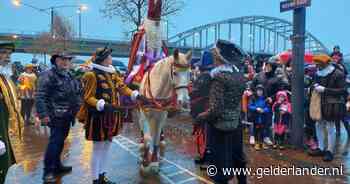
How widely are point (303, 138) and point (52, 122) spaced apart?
5.08 m

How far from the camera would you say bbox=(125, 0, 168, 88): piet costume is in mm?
7473

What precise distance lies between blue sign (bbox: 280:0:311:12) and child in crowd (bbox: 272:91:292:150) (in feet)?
5.71

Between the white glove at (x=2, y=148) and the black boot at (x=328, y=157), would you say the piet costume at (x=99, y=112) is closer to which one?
the white glove at (x=2, y=148)

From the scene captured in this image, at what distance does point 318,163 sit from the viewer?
292 inches

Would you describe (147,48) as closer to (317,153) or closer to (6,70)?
(6,70)

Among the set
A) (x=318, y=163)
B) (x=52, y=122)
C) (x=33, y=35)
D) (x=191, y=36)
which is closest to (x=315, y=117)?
(x=318, y=163)

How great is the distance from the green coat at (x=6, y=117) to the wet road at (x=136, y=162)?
2127 mm

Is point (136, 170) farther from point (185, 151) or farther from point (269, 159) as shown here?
point (269, 159)

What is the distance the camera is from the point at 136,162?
24.8 feet

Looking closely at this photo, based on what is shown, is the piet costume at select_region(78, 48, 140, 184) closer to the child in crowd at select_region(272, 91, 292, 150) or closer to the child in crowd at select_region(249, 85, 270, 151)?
the child in crowd at select_region(249, 85, 270, 151)

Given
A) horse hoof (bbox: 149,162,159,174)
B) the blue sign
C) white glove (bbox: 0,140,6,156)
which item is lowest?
horse hoof (bbox: 149,162,159,174)

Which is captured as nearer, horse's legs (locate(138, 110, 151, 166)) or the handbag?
horse's legs (locate(138, 110, 151, 166))

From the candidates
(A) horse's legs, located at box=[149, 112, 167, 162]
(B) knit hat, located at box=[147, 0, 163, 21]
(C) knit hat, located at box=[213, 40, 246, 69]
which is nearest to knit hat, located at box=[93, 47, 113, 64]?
(A) horse's legs, located at box=[149, 112, 167, 162]

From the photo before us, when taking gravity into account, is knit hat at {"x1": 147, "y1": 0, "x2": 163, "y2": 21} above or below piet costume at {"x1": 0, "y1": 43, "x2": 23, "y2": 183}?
above
